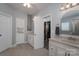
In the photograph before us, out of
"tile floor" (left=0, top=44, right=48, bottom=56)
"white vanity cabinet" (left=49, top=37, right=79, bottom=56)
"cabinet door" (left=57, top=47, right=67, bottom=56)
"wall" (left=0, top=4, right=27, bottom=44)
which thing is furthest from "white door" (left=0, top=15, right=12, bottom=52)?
"cabinet door" (left=57, top=47, right=67, bottom=56)

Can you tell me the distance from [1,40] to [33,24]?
1.73 metres

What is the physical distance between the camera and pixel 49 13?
9.56ft

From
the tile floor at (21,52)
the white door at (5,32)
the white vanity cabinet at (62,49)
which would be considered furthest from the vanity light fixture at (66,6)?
the white door at (5,32)

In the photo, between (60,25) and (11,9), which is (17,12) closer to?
(11,9)

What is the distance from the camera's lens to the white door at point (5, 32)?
138 inches

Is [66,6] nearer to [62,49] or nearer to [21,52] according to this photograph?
[62,49]

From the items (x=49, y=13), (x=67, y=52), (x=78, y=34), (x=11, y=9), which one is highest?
(x=11, y=9)

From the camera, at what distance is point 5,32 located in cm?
378

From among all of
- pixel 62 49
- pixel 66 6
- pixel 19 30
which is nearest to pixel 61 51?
pixel 62 49

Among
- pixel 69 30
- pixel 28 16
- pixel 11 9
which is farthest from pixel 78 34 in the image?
pixel 11 9

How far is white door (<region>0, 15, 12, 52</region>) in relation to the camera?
3516 millimetres

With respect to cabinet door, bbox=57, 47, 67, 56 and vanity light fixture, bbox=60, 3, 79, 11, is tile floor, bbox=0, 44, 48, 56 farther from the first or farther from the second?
vanity light fixture, bbox=60, 3, 79, 11

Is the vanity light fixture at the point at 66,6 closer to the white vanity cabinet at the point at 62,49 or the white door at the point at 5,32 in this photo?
the white vanity cabinet at the point at 62,49

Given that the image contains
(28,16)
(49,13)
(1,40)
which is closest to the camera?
(49,13)
